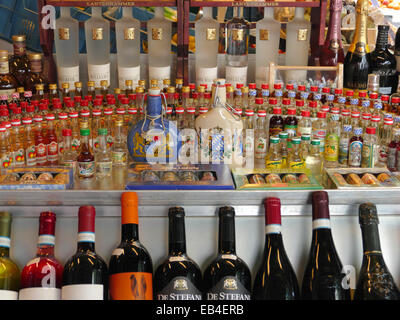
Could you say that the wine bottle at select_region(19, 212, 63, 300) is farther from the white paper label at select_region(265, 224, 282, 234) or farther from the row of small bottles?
the white paper label at select_region(265, 224, 282, 234)

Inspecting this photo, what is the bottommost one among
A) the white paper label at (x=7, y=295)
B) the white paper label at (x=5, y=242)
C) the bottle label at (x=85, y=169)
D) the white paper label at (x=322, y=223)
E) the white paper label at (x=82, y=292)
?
the white paper label at (x=7, y=295)

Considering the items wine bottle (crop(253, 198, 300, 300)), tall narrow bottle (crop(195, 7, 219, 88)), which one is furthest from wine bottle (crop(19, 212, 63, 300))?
tall narrow bottle (crop(195, 7, 219, 88))

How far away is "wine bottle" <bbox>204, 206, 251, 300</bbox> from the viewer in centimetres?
159

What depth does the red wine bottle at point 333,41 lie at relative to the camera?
247 cm

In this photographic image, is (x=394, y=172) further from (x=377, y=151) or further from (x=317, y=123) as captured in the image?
(x=317, y=123)

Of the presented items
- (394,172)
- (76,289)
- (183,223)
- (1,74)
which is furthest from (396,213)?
(1,74)

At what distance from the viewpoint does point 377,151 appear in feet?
6.44

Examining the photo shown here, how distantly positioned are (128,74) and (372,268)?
1.33 meters

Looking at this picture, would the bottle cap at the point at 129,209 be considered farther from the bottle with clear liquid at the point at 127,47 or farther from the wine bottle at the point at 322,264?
the bottle with clear liquid at the point at 127,47

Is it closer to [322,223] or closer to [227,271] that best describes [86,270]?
[227,271]

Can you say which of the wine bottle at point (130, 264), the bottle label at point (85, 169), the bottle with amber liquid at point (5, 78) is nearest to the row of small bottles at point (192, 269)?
the wine bottle at point (130, 264)

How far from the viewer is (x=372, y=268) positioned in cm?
165

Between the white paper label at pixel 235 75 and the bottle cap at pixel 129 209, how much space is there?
100 cm

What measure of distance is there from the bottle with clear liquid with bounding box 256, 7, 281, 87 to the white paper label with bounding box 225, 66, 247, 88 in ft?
0.35
